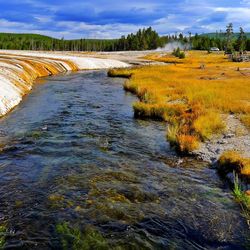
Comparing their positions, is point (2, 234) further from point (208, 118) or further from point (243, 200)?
point (208, 118)

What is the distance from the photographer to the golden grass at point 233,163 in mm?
16706

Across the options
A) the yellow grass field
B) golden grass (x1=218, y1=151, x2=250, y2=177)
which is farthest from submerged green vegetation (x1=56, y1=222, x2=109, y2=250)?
the yellow grass field

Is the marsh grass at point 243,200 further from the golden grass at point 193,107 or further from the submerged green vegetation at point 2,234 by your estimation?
the submerged green vegetation at point 2,234

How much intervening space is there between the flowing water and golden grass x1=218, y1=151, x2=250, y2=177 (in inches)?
26.5

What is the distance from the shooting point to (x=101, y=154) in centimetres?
2009

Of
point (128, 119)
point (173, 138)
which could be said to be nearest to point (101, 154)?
point (173, 138)

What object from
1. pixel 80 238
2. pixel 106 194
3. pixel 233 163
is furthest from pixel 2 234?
pixel 233 163

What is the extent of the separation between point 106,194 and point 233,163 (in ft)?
21.9

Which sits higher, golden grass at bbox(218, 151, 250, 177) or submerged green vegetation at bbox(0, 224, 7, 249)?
golden grass at bbox(218, 151, 250, 177)

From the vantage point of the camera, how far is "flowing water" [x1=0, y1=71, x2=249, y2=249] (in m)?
11.6

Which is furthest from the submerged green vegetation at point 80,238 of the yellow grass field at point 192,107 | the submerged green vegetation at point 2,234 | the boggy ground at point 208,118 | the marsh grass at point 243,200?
the yellow grass field at point 192,107

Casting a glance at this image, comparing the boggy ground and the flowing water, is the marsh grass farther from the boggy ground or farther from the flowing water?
the boggy ground

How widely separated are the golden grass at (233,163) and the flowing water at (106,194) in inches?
26.5

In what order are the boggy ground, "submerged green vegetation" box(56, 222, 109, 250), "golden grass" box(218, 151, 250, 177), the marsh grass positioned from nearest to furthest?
"submerged green vegetation" box(56, 222, 109, 250) < the marsh grass < "golden grass" box(218, 151, 250, 177) < the boggy ground
